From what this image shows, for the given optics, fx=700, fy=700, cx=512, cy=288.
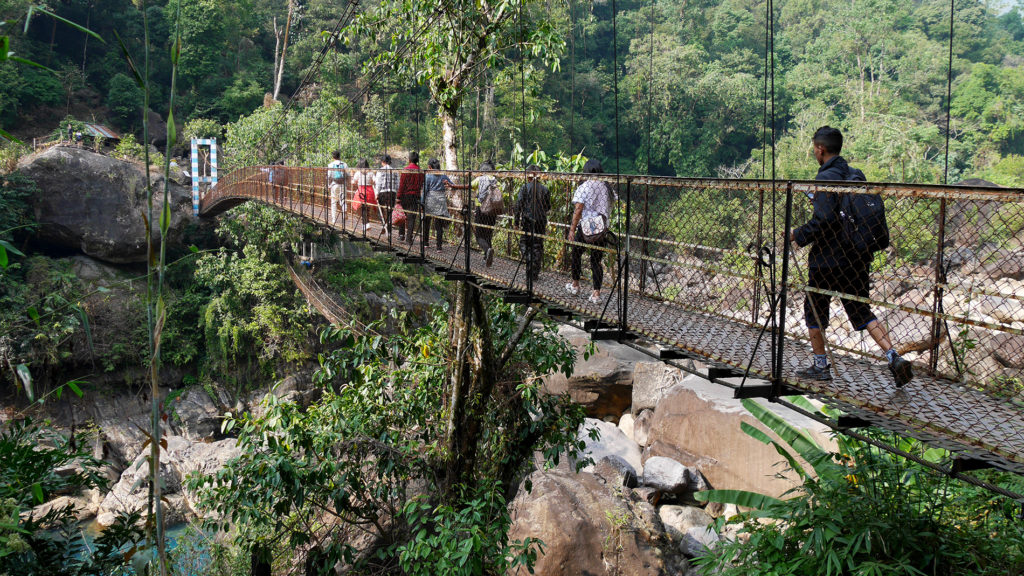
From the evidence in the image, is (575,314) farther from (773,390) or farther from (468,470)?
(468,470)

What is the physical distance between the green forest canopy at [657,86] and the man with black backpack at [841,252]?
43.2 feet

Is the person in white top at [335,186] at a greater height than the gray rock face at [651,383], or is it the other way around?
the person in white top at [335,186]

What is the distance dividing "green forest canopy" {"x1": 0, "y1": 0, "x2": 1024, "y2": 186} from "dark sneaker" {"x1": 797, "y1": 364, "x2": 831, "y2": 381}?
1327 cm

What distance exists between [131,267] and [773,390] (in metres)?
13.2

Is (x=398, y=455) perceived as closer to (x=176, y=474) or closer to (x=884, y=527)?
(x=884, y=527)

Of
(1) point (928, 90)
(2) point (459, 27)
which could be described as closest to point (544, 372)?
(2) point (459, 27)

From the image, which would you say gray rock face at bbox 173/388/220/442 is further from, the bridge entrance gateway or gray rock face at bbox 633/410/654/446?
the bridge entrance gateway

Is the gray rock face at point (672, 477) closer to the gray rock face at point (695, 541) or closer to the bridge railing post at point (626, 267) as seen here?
the gray rock face at point (695, 541)

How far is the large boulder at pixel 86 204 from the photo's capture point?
11.7m

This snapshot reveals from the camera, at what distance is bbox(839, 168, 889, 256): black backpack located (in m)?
2.12

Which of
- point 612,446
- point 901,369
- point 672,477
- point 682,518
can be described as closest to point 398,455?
point 901,369

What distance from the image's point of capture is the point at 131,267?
41.9 ft

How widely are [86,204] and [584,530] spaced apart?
10.9 meters

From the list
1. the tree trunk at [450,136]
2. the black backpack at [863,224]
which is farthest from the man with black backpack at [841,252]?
the tree trunk at [450,136]
